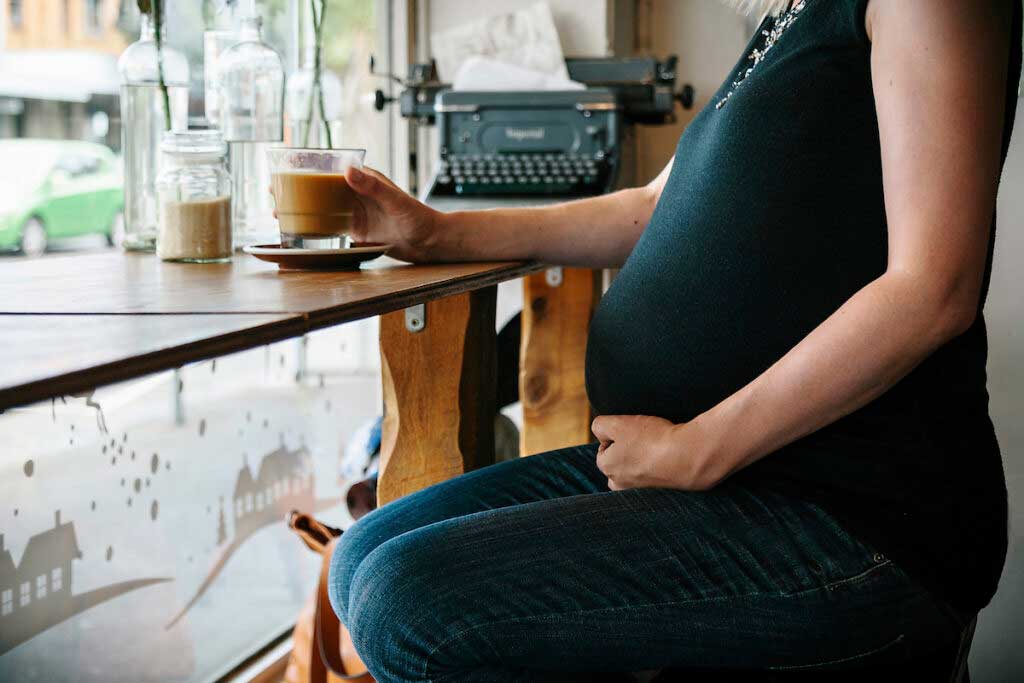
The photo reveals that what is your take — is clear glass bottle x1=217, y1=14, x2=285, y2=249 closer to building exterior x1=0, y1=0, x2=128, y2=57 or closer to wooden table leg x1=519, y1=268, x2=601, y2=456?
building exterior x1=0, y1=0, x2=128, y2=57

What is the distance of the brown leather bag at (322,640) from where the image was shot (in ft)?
5.23

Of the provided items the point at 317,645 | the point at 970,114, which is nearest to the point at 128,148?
the point at 317,645

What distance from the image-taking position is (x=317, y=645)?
162 cm

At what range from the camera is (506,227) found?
1.31 metres

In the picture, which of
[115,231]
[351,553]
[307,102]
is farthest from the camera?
[307,102]

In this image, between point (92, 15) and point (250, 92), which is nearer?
point (250, 92)

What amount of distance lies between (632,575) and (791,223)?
1.06 feet

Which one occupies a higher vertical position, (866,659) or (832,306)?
(832,306)

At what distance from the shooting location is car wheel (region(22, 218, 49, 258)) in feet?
5.34

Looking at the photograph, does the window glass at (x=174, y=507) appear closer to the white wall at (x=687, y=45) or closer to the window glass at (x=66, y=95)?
the window glass at (x=66, y=95)

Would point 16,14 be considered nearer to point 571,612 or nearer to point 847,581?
point 571,612

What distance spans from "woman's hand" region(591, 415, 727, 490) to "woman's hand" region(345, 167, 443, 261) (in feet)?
1.13

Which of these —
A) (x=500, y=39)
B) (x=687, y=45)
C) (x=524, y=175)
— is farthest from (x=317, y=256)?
(x=687, y=45)

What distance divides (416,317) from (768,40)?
21.7 inches
